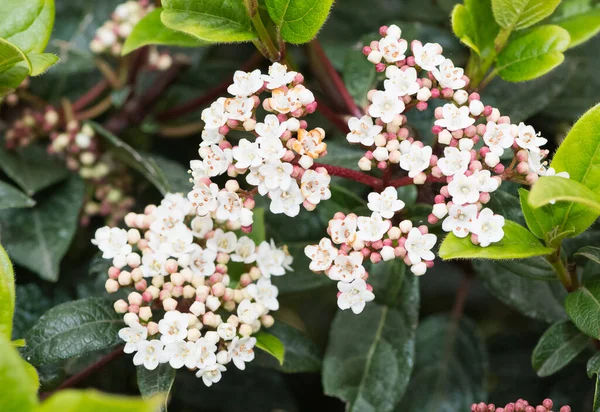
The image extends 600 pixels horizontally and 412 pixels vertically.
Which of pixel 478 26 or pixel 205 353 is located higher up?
pixel 478 26

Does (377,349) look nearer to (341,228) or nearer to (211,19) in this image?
(341,228)

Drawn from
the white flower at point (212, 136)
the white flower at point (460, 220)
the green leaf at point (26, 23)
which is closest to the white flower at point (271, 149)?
the white flower at point (212, 136)

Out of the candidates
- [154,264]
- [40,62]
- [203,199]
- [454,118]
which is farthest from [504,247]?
[40,62]

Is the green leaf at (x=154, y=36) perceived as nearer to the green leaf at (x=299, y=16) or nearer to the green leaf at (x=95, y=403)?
the green leaf at (x=299, y=16)

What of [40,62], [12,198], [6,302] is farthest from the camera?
[12,198]

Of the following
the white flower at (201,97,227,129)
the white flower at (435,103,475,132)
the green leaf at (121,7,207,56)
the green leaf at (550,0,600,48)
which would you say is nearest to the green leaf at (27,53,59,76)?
the green leaf at (121,7,207,56)

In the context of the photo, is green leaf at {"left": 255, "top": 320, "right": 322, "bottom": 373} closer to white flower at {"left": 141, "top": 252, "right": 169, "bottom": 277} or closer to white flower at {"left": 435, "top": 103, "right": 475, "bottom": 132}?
white flower at {"left": 141, "top": 252, "right": 169, "bottom": 277}

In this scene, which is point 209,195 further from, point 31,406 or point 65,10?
point 65,10

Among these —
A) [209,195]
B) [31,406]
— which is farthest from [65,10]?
[31,406]
